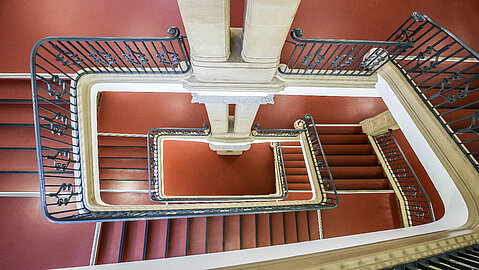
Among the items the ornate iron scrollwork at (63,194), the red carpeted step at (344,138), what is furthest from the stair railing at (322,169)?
the ornate iron scrollwork at (63,194)

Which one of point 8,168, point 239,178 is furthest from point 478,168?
point 8,168

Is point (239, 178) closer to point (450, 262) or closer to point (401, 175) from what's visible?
point (401, 175)

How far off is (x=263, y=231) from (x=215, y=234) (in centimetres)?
90

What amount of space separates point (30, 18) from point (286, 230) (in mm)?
6637

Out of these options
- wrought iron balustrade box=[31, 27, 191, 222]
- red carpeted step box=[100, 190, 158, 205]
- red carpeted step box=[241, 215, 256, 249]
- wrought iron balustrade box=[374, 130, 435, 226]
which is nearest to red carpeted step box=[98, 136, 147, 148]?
red carpeted step box=[100, 190, 158, 205]

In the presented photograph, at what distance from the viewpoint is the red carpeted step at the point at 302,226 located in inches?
173

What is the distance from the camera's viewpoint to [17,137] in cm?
385

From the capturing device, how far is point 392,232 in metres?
1.83

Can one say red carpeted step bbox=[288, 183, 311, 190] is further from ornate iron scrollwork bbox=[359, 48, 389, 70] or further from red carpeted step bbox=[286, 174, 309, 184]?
ornate iron scrollwork bbox=[359, 48, 389, 70]

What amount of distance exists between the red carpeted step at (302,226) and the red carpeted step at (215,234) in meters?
1.69

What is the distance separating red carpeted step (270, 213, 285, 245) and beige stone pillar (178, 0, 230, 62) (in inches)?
122

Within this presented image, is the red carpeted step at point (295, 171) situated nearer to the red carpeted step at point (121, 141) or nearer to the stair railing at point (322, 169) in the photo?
the stair railing at point (322, 169)

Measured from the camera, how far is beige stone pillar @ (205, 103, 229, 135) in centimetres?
350

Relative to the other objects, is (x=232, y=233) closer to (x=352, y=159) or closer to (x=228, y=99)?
(x=228, y=99)
